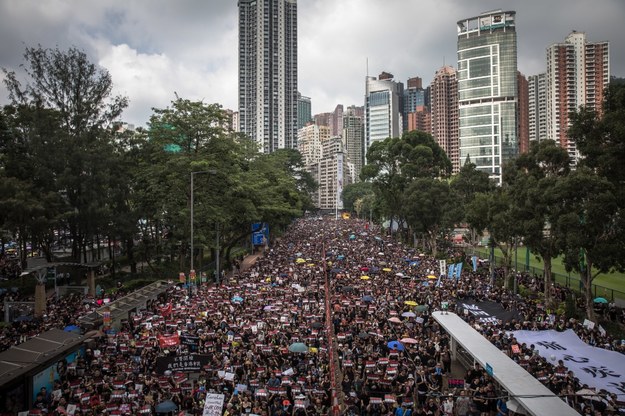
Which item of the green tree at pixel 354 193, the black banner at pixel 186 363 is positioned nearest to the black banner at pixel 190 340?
the black banner at pixel 186 363

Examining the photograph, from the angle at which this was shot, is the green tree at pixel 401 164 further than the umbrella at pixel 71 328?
Yes

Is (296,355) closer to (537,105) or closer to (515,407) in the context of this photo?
(515,407)

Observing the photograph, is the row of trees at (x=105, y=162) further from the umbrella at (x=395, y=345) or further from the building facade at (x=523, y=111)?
the building facade at (x=523, y=111)

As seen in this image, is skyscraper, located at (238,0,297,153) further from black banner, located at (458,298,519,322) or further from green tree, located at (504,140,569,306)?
black banner, located at (458,298,519,322)

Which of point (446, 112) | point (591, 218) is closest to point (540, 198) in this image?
point (591, 218)

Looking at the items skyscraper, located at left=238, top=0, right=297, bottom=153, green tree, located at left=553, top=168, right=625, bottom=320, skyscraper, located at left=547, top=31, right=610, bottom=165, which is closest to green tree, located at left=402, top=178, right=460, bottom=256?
green tree, located at left=553, top=168, right=625, bottom=320

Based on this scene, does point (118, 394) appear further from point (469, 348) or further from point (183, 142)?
point (183, 142)
